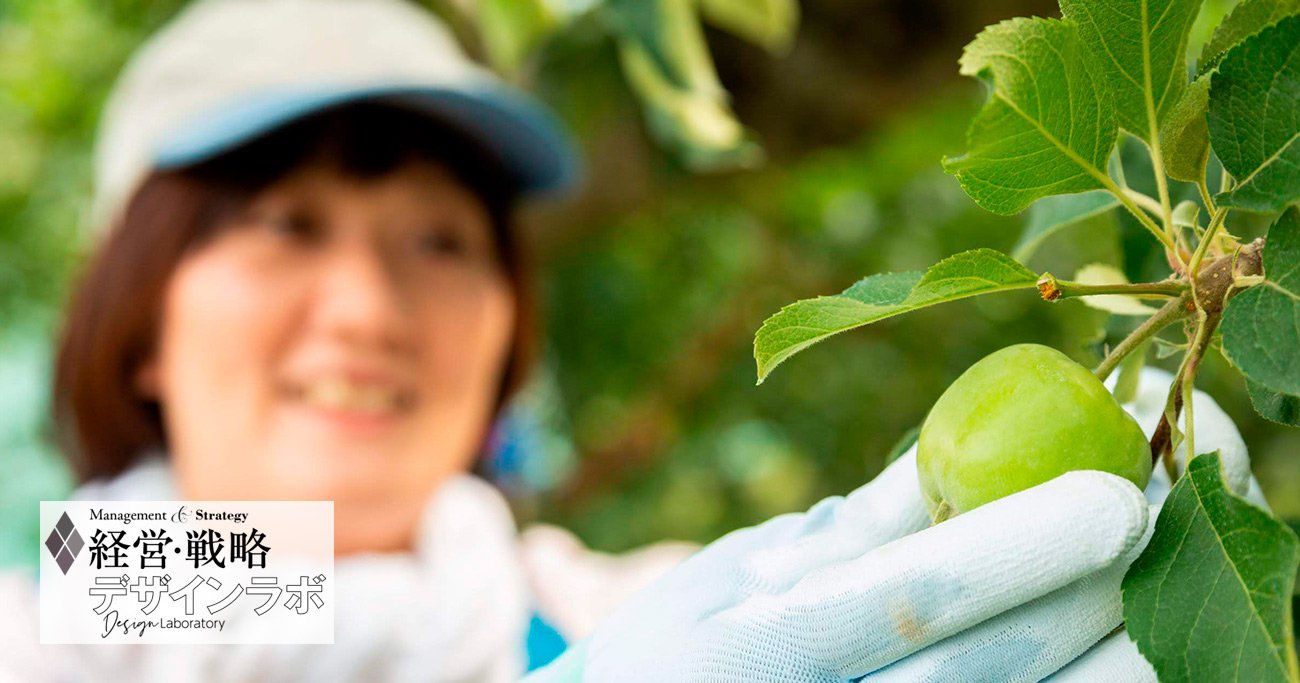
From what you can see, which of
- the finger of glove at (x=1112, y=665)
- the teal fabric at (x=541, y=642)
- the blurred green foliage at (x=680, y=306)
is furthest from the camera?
the blurred green foliage at (x=680, y=306)

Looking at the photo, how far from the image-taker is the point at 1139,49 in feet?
1.26

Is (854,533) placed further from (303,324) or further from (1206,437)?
(303,324)

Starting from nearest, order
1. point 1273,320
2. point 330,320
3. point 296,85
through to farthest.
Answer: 1. point 1273,320
2. point 330,320
3. point 296,85

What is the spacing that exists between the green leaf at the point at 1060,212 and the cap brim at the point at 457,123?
1.01 meters

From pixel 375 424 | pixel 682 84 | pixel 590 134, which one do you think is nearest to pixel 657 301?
pixel 590 134

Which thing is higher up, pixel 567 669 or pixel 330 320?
pixel 330 320

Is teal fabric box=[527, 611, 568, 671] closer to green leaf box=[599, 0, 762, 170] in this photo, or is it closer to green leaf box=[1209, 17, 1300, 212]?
green leaf box=[599, 0, 762, 170]

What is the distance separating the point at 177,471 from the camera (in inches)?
57.8

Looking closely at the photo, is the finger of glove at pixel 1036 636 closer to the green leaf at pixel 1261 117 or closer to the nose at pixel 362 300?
the green leaf at pixel 1261 117

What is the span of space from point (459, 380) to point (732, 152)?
548mm

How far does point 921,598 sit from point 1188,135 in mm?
216

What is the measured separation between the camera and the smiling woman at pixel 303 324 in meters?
1.30

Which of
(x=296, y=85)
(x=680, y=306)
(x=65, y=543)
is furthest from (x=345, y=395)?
(x=680, y=306)

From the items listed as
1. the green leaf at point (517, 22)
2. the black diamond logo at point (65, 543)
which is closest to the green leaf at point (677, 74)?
the green leaf at point (517, 22)
